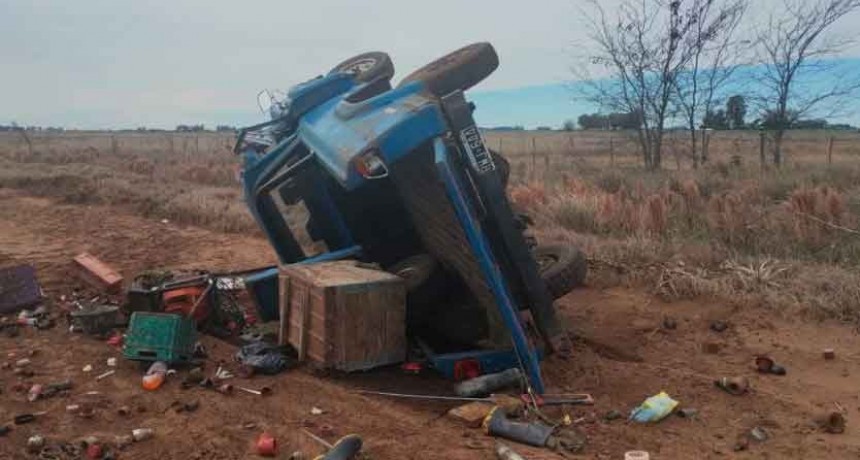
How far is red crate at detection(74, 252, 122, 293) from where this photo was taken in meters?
8.12

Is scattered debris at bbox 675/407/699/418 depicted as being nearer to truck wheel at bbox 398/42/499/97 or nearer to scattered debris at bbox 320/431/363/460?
scattered debris at bbox 320/431/363/460

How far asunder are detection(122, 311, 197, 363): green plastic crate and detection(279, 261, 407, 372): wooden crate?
2.82 feet

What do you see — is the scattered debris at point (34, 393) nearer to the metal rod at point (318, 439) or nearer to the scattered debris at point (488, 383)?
the metal rod at point (318, 439)

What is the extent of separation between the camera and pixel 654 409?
4781 mm

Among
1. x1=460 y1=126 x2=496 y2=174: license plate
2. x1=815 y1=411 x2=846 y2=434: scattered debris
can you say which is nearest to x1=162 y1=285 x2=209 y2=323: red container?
x1=460 y1=126 x2=496 y2=174: license plate

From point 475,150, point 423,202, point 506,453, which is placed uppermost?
point 475,150

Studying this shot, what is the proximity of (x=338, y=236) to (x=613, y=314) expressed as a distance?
248cm

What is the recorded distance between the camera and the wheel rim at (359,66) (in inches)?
290

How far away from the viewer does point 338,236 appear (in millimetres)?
6875

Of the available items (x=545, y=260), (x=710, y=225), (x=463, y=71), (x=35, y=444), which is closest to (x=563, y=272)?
(x=545, y=260)

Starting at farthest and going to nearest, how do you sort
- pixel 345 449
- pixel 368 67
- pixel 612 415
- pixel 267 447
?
pixel 368 67 < pixel 612 415 < pixel 267 447 < pixel 345 449

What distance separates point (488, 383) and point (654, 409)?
39.7 inches

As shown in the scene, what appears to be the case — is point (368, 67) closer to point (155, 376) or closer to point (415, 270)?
point (415, 270)

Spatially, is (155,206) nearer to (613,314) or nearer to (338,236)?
(338,236)
